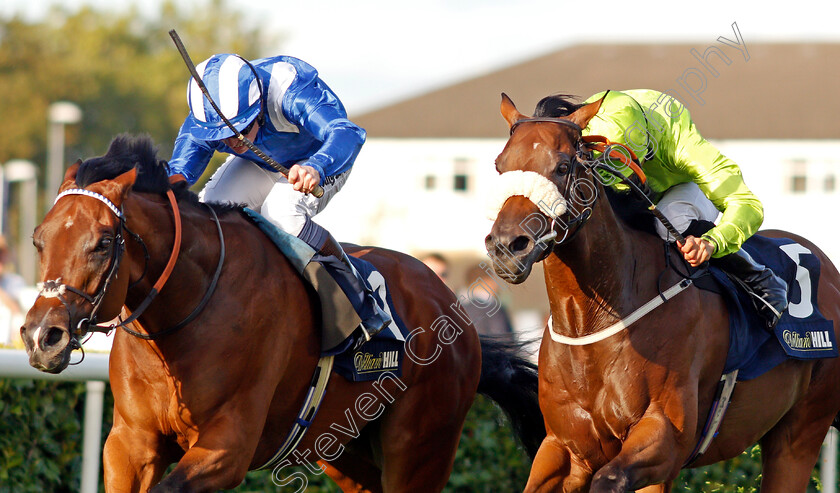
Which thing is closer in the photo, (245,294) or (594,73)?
(245,294)

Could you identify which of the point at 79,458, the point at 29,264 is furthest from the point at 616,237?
the point at 29,264

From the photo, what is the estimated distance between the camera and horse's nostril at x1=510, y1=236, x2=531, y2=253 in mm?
3230

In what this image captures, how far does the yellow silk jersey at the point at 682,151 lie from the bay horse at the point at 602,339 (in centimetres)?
24

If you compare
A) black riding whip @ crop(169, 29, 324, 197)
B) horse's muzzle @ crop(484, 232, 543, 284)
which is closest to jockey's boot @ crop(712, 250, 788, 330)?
horse's muzzle @ crop(484, 232, 543, 284)

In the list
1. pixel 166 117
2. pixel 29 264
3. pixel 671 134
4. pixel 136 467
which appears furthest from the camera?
pixel 166 117

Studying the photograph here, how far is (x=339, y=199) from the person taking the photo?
35969 mm

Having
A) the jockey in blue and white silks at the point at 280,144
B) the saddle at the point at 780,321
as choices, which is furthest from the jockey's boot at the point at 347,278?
the saddle at the point at 780,321

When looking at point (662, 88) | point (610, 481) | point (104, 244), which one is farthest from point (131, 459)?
point (662, 88)

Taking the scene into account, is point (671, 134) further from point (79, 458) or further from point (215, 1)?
point (215, 1)

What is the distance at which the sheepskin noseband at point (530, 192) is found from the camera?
130 inches

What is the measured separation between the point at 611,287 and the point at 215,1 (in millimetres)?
44514

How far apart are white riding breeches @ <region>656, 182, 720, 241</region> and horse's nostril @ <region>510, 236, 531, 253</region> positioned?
107cm

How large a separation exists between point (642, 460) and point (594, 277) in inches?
26.0

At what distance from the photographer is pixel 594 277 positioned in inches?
146
